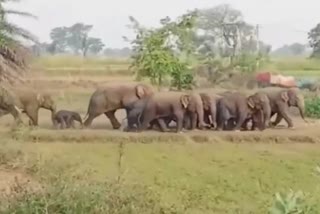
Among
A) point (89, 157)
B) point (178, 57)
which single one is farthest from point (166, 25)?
point (89, 157)

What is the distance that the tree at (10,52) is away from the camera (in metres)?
8.02

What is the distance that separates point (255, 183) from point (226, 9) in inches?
743

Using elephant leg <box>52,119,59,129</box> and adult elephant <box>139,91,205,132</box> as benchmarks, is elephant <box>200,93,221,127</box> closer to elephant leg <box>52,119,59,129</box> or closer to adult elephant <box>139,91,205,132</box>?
adult elephant <box>139,91,205,132</box>

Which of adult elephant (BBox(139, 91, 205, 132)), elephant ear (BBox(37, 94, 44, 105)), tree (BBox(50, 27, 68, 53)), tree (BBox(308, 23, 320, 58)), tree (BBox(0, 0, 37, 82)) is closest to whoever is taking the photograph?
tree (BBox(0, 0, 37, 82))

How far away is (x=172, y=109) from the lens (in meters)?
13.0

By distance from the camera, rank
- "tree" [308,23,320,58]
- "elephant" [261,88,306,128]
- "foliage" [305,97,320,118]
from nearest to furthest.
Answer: "elephant" [261,88,306,128] → "foliage" [305,97,320,118] → "tree" [308,23,320,58]

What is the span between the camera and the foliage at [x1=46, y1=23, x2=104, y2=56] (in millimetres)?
35844

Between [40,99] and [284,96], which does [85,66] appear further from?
[284,96]

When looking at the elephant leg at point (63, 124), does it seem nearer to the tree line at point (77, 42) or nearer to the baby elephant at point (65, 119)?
the baby elephant at point (65, 119)

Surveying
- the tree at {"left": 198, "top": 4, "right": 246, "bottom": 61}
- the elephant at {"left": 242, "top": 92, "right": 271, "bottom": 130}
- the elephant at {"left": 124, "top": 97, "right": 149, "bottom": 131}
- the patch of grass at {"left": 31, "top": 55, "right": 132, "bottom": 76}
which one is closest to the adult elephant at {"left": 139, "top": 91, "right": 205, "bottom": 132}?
the elephant at {"left": 124, "top": 97, "right": 149, "bottom": 131}

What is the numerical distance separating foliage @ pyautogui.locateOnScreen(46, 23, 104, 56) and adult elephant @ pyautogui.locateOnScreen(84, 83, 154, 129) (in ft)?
70.5

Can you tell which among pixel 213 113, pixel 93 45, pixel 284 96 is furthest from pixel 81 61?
pixel 213 113

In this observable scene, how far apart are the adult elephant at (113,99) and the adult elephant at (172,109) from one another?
0.46 m

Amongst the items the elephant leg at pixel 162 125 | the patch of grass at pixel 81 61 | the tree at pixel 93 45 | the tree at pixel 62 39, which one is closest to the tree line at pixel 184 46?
the elephant leg at pixel 162 125
